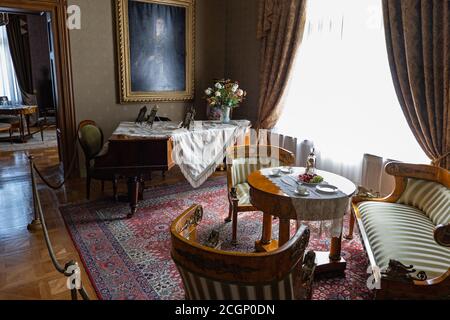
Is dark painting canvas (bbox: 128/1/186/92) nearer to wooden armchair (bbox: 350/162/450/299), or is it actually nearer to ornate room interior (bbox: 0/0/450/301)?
ornate room interior (bbox: 0/0/450/301)

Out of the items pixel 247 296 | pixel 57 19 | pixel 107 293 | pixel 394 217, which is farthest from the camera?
pixel 57 19

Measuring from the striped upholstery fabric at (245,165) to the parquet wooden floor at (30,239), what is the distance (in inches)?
61.1

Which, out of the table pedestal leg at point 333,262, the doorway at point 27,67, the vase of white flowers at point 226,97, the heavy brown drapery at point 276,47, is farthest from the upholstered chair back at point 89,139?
the doorway at point 27,67

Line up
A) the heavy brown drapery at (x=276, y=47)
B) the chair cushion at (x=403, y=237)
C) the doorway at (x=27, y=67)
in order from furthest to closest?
the doorway at (x=27, y=67) → the heavy brown drapery at (x=276, y=47) → the chair cushion at (x=403, y=237)

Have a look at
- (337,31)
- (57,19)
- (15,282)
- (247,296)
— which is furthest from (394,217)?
(57,19)

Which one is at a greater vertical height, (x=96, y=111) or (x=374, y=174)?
(x=96, y=111)

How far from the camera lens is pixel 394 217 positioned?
253 cm

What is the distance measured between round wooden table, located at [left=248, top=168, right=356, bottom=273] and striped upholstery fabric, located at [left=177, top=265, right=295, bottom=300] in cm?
98

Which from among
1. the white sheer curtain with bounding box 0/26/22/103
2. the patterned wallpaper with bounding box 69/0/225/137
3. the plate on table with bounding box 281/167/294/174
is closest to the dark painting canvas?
the patterned wallpaper with bounding box 69/0/225/137

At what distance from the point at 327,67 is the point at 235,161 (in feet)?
5.86

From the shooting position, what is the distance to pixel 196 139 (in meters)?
4.16

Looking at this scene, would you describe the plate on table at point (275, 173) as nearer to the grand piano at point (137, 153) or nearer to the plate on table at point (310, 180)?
the plate on table at point (310, 180)

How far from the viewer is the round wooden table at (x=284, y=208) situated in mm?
2344
